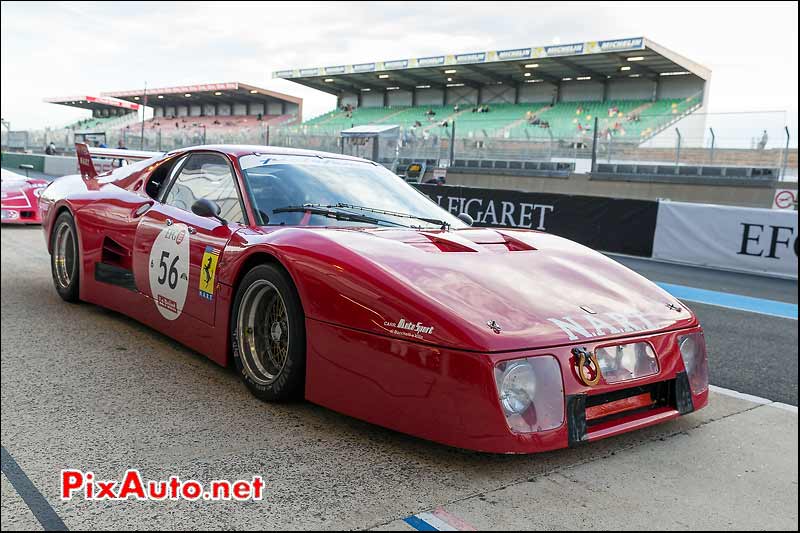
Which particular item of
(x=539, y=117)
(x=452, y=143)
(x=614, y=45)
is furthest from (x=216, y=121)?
(x=452, y=143)

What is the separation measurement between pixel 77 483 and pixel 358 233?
5.04ft

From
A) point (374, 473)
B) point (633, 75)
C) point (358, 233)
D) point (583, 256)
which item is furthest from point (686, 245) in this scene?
point (633, 75)

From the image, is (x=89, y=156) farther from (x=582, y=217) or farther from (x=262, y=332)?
(x=582, y=217)

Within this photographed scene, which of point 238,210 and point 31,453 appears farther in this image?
point 238,210

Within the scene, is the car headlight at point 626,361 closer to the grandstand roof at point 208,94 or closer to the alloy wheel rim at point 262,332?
the alloy wheel rim at point 262,332

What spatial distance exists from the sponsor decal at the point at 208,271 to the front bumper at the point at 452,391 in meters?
0.85

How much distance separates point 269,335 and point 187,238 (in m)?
0.91

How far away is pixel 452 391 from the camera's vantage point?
8.03 feet

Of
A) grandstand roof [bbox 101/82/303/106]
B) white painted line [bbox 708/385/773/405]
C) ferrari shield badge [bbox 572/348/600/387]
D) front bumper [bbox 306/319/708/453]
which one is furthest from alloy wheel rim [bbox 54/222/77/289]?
grandstand roof [bbox 101/82/303/106]

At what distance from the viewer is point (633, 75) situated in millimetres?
37406

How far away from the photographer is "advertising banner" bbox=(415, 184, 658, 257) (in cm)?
1127

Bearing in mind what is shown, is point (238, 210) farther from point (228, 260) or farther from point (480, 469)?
point (480, 469)

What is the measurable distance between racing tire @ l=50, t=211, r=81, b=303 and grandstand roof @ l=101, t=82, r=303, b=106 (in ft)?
172

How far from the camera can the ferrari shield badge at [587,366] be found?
2516 mm
